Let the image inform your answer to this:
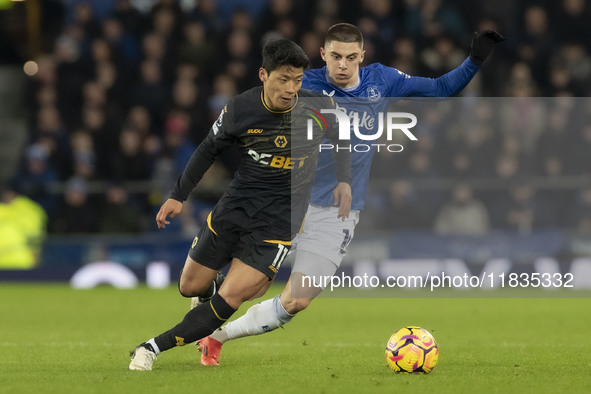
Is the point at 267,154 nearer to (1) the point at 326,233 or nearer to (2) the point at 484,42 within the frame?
(1) the point at 326,233

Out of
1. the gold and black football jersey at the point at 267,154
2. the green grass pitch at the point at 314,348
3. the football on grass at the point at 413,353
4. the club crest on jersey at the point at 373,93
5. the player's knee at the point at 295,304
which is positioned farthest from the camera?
the club crest on jersey at the point at 373,93

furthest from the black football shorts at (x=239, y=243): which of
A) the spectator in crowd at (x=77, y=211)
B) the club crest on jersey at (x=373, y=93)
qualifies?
the spectator in crowd at (x=77, y=211)

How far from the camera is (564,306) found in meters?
12.2

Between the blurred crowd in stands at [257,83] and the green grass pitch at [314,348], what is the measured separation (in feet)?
4.88

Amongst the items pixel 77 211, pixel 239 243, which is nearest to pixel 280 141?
pixel 239 243

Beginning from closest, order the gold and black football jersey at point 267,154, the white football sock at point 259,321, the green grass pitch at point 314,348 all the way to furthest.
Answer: the green grass pitch at point 314,348, the gold and black football jersey at point 267,154, the white football sock at point 259,321

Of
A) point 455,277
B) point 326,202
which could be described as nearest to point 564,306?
point 455,277

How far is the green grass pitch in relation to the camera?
6070 mm

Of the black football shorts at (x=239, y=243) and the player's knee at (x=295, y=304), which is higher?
the black football shorts at (x=239, y=243)

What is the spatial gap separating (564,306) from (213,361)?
6.38m

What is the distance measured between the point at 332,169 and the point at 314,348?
65.7 inches

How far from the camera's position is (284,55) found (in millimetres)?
6316

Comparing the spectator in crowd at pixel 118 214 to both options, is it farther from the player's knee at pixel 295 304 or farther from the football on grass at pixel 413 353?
the football on grass at pixel 413 353

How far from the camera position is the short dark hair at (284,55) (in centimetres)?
632
